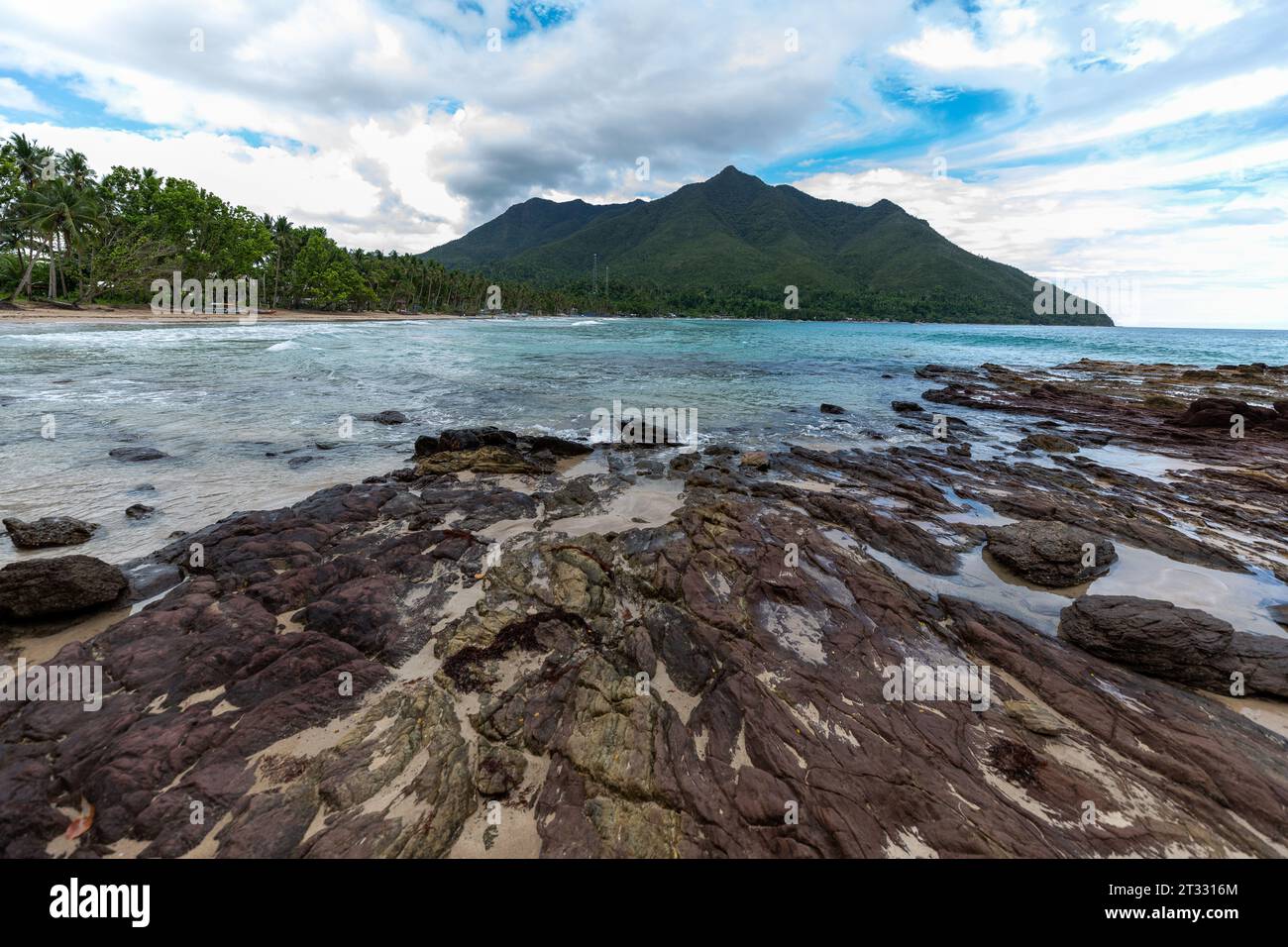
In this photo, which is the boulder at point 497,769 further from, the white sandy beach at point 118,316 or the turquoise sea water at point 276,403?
the white sandy beach at point 118,316

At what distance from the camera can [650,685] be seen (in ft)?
17.4

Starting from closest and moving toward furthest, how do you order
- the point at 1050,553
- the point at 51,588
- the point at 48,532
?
the point at 51,588 < the point at 48,532 < the point at 1050,553

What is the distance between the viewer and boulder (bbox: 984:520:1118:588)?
26.0ft

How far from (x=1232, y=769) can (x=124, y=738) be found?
10.3 m

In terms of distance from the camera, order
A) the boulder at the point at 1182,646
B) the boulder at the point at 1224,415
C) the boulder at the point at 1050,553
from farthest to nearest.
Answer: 1. the boulder at the point at 1224,415
2. the boulder at the point at 1050,553
3. the boulder at the point at 1182,646

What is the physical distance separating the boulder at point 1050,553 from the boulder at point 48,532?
16.0 metres

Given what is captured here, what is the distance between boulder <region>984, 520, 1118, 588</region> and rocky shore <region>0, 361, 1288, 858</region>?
6 centimetres

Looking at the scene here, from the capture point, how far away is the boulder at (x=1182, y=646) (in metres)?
5.59

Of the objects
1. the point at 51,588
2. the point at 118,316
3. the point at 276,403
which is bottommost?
the point at 51,588

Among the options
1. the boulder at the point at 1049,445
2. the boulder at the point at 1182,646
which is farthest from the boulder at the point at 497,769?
the boulder at the point at 1049,445

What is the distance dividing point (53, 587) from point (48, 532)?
10.3 feet

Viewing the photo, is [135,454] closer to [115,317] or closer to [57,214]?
[115,317]

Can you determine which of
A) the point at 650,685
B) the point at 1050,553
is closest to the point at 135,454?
the point at 650,685
